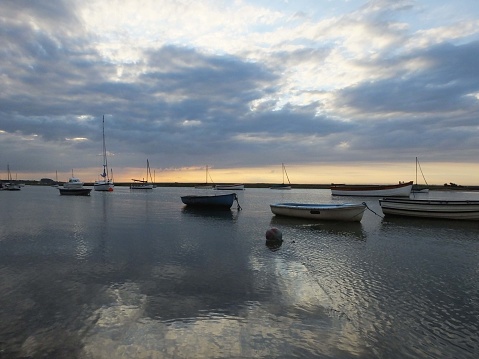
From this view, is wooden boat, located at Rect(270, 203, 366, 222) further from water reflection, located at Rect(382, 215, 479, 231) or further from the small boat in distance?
the small boat in distance

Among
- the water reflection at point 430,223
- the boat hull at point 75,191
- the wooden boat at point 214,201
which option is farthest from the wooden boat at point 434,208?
the boat hull at point 75,191

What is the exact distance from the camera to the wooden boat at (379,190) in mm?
70188

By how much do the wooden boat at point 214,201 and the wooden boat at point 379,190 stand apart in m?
46.4

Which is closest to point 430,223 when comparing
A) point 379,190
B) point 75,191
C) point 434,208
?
point 434,208

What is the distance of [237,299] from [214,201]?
29.7m

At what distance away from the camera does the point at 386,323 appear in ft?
25.1

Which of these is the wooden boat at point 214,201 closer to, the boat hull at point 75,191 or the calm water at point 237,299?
the calm water at point 237,299

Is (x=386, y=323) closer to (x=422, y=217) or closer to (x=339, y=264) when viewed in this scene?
(x=339, y=264)

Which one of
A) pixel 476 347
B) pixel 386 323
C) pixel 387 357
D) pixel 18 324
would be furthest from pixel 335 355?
pixel 18 324

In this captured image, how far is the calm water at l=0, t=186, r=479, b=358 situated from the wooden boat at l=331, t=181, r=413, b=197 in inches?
2232

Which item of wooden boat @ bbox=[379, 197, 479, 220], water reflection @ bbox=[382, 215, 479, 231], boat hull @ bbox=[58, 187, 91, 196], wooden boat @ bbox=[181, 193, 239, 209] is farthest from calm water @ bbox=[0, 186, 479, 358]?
boat hull @ bbox=[58, 187, 91, 196]

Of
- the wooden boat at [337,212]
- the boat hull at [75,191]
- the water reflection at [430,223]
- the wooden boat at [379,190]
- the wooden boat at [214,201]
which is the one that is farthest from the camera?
the boat hull at [75,191]

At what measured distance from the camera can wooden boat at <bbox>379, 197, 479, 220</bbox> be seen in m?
26.4

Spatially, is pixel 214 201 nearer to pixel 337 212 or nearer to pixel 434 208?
pixel 337 212
